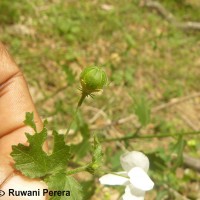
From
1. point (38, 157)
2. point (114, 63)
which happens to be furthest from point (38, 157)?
point (114, 63)

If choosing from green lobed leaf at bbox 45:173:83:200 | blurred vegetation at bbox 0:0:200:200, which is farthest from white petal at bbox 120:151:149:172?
blurred vegetation at bbox 0:0:200:200

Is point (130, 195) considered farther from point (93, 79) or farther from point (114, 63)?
point (114, 63)

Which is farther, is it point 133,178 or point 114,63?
point 114,63

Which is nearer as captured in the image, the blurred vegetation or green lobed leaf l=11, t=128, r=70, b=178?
green lobed leaf l=11, t=128, r=70, b=178

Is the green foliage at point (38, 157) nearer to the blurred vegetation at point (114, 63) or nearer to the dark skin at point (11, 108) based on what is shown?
the dark skin at point (11, 108)

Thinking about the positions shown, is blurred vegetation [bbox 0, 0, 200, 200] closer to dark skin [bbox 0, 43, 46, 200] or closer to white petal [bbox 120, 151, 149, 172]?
dark skin [bbox 0, 43, 46, 200]

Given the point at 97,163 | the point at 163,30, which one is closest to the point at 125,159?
the point at 97,163
